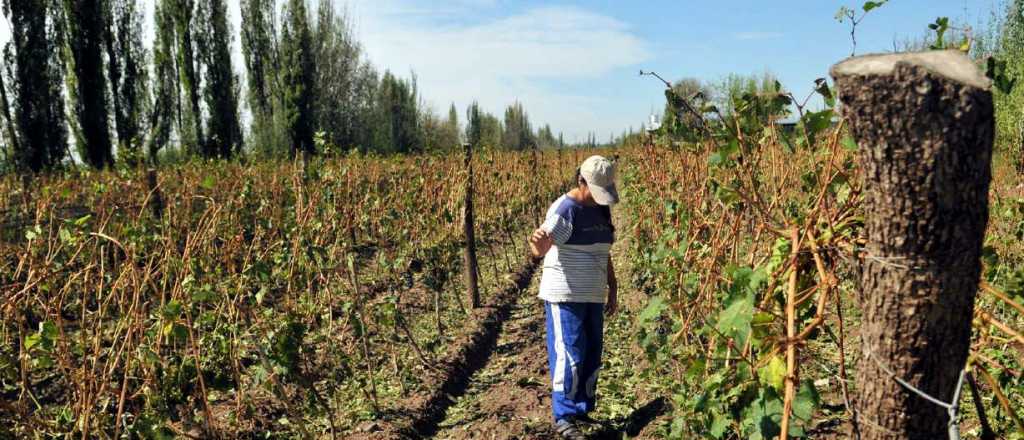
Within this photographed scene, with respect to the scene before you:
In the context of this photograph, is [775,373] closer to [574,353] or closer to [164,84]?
[574,353]

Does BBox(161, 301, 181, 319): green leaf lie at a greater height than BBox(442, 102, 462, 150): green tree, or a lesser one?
lesser

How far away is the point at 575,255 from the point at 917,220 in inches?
89.1

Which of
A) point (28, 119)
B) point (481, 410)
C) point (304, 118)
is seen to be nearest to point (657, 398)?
point (481, 410)

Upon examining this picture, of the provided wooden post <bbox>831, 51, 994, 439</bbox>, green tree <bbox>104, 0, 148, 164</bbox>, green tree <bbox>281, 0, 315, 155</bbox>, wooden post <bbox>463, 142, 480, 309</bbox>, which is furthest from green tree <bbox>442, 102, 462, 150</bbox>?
wooden post <bbox>831, 51, 994, 439</bbox>

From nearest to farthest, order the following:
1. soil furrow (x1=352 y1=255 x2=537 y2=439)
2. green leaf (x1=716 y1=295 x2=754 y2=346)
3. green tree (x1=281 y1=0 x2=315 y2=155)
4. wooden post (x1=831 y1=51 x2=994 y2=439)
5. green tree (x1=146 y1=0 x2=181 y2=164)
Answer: wooden post (x1=831 y1=51 x2=994 y2=439) < green leaf (x1=716 y1=295 x2=754 y2=346) < soil furrow (x1=352 y1=255 x2=537 y2=439) < green tree (x1=146 y1=0 x2=181 y2=164) < green tree (x1=281 y1=0 x2=315 y2=155)

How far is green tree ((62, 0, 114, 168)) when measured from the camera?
62.0 feet

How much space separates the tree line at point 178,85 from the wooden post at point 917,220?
7.61m

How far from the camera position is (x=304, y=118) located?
85.6ft

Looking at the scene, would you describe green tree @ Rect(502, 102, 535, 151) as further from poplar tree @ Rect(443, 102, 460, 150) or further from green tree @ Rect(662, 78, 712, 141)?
green tree @ Rect(662, 78, 712, 141)

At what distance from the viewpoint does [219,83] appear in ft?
81.0

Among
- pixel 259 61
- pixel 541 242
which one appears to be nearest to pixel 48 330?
pixel 541 242

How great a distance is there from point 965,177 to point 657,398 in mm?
2989

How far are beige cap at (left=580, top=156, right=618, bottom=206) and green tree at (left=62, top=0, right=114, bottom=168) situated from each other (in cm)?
1908

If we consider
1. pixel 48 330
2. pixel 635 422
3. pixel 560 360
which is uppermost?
pixel 48 330
